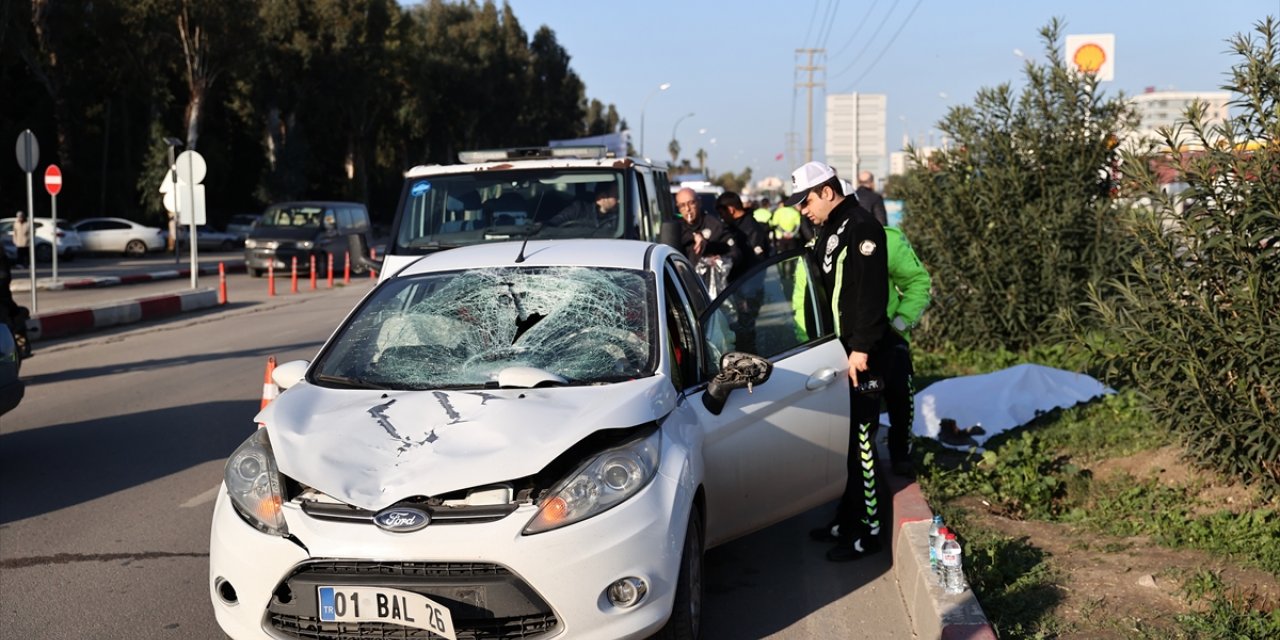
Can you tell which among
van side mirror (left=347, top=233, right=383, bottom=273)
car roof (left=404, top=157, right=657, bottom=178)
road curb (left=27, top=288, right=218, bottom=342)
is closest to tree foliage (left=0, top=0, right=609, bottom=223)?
road curb (left=27, top=288, right=218, bottom=342)

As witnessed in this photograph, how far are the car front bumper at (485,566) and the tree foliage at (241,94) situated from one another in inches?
1408

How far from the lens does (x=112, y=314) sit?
18.7m

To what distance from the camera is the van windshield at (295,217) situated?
30844mm

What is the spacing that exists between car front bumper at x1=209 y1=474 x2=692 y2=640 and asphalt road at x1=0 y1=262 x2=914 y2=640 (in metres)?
1.04

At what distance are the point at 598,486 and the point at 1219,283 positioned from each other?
3.47m

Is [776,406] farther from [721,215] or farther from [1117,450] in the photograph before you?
[721,215]

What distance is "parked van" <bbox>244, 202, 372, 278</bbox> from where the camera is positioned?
30016 mm

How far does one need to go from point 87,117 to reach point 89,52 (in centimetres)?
452

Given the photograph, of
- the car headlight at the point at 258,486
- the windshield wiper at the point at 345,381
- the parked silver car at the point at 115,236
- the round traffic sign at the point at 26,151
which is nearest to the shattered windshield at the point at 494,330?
the windshield wiper at the point at 345,381

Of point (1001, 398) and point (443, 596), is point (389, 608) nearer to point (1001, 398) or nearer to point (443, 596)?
point (443, 596)

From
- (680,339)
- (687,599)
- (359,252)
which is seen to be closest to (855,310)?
(680,339)

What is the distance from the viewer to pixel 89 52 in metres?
44.2

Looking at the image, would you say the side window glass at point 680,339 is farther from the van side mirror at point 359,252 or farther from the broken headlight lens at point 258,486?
the van side mirror at point 359,252

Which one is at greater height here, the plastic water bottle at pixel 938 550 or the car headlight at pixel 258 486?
the car headlight at pixel 258 486
